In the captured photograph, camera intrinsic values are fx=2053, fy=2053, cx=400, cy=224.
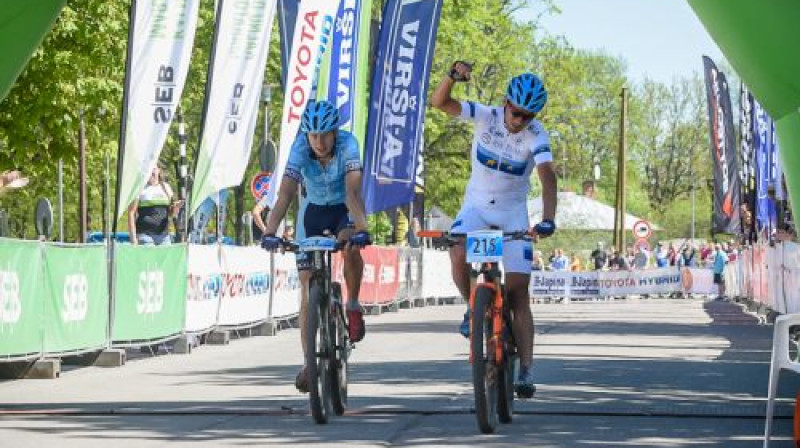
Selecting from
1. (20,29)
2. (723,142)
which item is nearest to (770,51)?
(20,29)

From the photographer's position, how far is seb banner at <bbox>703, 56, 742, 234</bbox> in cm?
4428

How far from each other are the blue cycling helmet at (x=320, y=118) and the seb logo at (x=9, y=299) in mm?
4450

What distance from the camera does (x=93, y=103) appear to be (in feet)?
124

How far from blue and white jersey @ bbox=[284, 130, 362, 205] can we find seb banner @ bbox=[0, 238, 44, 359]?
4.21 m

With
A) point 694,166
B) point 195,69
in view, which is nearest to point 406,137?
point 195,69

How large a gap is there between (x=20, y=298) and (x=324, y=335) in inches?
199

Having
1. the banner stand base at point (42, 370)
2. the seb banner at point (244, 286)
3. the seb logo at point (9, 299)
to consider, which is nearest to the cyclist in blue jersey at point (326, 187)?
the seb logo at point (9, 299)

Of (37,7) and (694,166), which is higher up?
(694,166)

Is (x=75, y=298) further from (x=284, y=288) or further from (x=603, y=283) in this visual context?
(x=603, y=283)

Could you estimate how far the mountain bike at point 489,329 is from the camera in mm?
11203

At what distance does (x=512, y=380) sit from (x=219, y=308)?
1251 centimetres

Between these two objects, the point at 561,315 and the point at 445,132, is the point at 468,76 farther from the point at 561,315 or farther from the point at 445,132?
the point at 445,132

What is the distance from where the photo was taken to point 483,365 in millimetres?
11219

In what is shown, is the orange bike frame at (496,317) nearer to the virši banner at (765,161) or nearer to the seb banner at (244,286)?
the seb banner at (244,286)
